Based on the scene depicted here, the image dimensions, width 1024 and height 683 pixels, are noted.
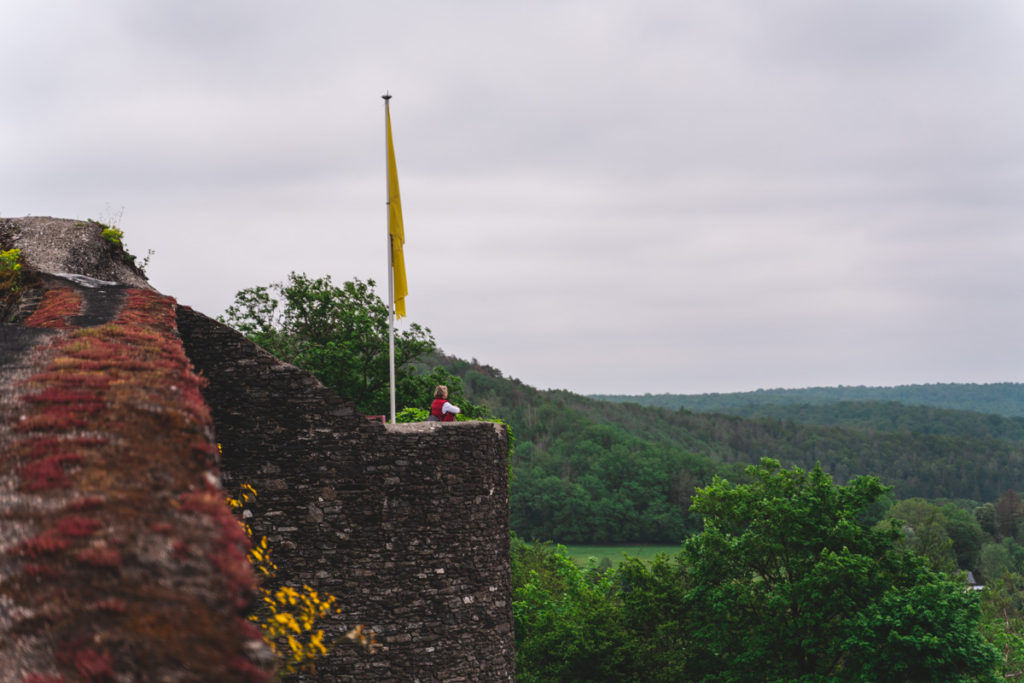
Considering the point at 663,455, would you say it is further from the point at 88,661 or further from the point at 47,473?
the point at 88,661

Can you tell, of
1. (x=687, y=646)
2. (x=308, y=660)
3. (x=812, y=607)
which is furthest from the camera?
(x=687, y=646)

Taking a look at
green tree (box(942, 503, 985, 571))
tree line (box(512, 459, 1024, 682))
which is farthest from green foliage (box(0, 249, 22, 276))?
green tree (box(942, 503, 985, 571))

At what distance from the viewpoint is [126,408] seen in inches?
219

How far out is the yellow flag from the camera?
13.7m

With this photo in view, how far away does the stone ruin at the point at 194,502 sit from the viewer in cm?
358

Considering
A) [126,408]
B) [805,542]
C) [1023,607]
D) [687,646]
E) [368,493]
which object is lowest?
[1023,607]

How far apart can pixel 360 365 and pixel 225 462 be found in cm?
2246

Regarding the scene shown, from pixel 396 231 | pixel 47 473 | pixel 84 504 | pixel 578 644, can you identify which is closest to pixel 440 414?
pixel 396 231

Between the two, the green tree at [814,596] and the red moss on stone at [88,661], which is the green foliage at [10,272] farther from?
the green tree at [814,596]

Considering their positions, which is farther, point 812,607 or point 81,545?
point 812,607

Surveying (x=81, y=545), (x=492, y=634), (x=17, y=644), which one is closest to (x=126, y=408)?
(x=81, y=545)

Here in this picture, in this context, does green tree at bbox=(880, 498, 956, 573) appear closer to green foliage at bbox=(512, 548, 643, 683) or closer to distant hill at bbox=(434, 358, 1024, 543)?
distant hill at bbox=(434, 358, 1024, 543)

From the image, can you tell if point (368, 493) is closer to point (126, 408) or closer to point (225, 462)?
point (225, 462)

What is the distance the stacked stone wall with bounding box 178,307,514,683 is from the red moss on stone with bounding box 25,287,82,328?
3.69ft
